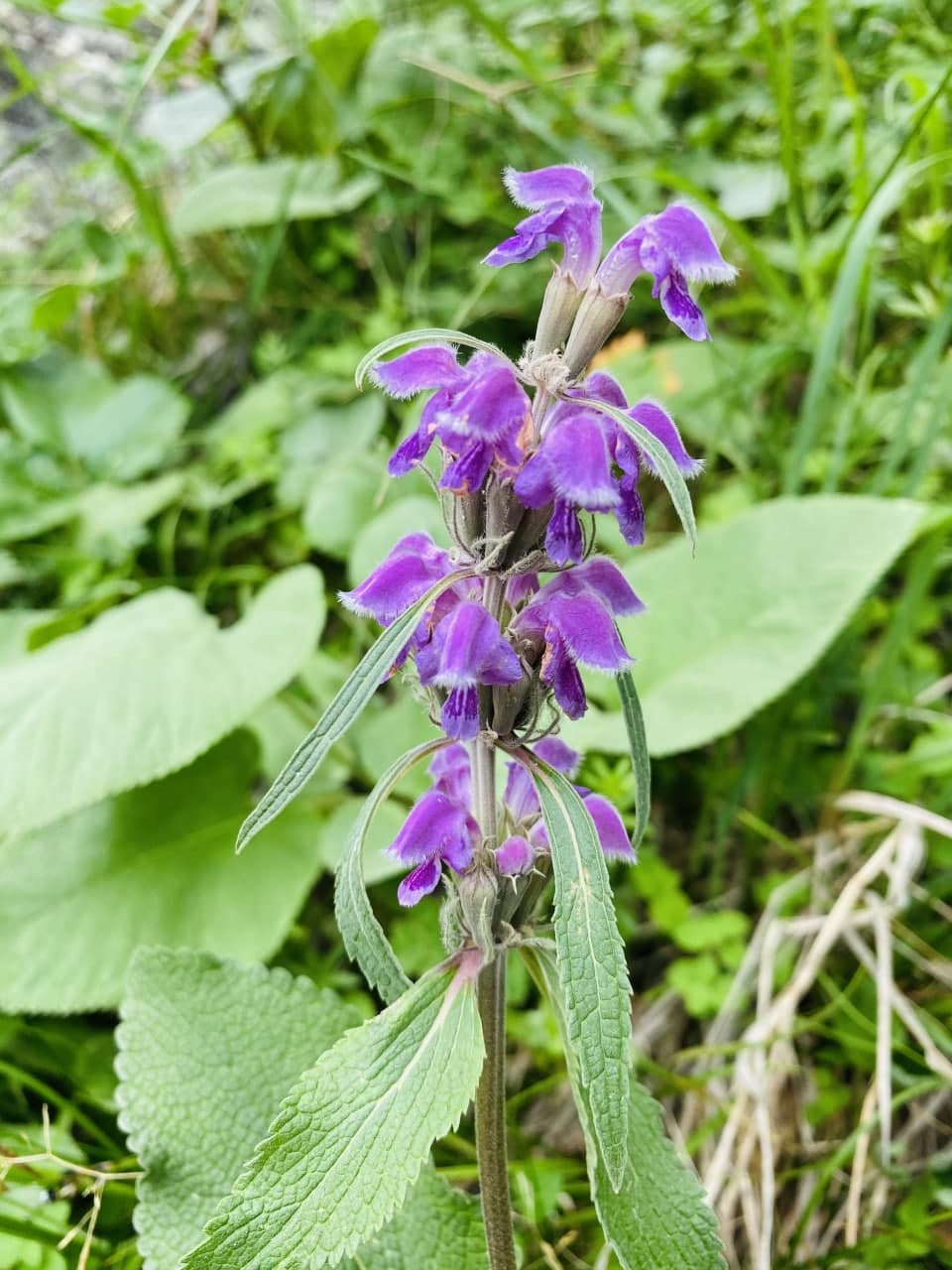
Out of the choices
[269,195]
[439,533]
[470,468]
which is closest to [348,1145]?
[470,468]

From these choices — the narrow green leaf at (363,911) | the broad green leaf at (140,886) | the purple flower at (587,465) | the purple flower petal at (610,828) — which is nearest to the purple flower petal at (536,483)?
the purple flower at (587,465)

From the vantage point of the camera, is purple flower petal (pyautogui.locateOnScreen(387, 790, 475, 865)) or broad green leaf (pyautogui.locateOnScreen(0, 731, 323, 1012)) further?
broad green leaf (pyautogui.locateOnScreen(0, 731, 323, 1012))

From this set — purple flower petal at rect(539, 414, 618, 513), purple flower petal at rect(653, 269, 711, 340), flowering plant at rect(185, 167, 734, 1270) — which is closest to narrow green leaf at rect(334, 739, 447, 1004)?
flowering plant at rect(185, 167, 734, 1270)

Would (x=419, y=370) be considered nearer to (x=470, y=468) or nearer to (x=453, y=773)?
(x=470, y=468)

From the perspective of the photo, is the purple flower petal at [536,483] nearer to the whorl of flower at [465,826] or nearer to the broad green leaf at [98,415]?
the whorl of flower at [465,826]

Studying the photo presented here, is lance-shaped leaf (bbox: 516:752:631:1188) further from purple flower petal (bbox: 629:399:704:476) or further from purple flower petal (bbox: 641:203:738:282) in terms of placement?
purple flower petal (bbox: 641:203:738:282)
